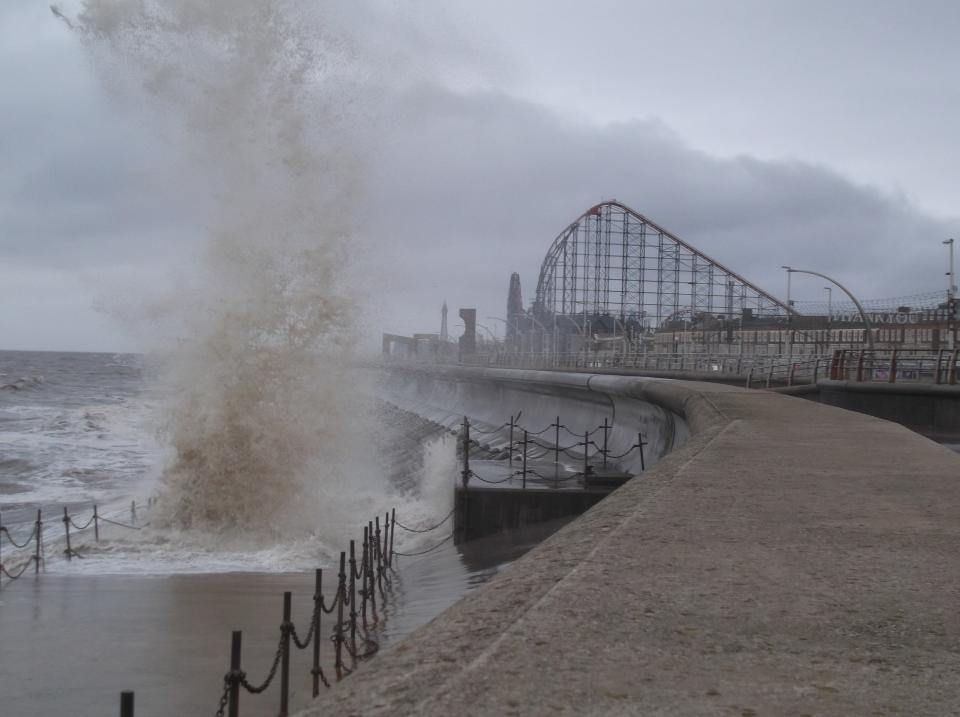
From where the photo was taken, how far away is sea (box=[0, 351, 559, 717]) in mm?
7062

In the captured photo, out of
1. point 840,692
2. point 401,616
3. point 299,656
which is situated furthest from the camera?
point 401,616

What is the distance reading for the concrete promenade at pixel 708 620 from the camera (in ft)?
8.14

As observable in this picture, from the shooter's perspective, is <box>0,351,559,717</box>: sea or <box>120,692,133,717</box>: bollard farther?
<box>0,351,559,717</box>: sea

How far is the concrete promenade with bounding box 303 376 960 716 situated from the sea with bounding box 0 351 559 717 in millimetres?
3198

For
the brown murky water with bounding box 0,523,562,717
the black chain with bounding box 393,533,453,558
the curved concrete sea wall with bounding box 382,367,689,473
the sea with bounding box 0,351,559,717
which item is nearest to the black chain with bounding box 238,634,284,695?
the brown murky water with bounding box 0,523,562,717

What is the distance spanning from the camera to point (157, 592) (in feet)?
34.7

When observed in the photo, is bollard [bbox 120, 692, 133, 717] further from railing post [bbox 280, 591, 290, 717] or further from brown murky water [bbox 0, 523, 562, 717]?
brown murky water [bbox 0, 523, 562, 717]

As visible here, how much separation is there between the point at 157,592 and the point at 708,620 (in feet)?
28.1

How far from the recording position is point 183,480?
55.6 feet

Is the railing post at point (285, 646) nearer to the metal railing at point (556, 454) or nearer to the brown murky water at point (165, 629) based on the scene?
the brown murky water at point (165, 629)

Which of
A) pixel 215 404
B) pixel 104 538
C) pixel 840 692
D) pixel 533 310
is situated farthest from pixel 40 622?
pixel 533 310

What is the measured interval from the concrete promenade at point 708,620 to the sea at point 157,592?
3.20 metres

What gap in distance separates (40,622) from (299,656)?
Answer: 293cm

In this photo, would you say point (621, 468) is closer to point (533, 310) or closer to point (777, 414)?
point (777, 414)
